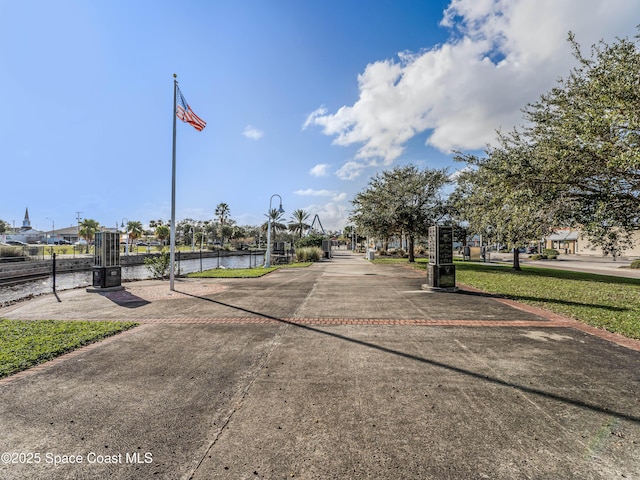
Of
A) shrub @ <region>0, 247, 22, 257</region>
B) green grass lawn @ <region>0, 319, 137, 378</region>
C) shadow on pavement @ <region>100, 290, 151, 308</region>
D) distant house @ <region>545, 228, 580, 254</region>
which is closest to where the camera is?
green grass lawn @ <region>0, 319, 137, 378</region>

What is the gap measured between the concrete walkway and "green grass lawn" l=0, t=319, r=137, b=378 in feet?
1.06

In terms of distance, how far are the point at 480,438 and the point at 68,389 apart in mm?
4660

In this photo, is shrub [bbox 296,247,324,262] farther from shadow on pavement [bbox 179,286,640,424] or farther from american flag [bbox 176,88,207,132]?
shadow on pavement [bbox 179,286,640,424]

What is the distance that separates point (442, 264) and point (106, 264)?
500 inches

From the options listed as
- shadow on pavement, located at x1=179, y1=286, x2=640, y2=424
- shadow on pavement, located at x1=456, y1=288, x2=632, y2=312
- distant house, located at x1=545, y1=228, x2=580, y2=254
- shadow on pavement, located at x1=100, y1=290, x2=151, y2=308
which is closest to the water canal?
shadow on pavement, located at x1=100, y1=290, x2=151, y2=308

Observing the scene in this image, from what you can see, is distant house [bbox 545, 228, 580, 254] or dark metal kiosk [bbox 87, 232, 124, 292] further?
distant house [bbox 545, 228, 580, 254]

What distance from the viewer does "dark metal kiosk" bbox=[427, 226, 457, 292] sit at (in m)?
11.6

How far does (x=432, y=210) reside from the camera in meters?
25.9

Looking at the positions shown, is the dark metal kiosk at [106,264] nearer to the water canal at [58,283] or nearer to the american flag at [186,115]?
the water canal at [58,283]

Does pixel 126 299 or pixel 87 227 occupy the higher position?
pixel 87 227

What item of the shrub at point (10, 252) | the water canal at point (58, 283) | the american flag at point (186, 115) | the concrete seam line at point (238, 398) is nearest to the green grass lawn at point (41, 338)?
the concrete seam line at point (238, 398)

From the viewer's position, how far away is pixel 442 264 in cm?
1166

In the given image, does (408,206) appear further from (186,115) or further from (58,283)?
(58,283)

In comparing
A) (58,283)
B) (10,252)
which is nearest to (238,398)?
(58,283)
